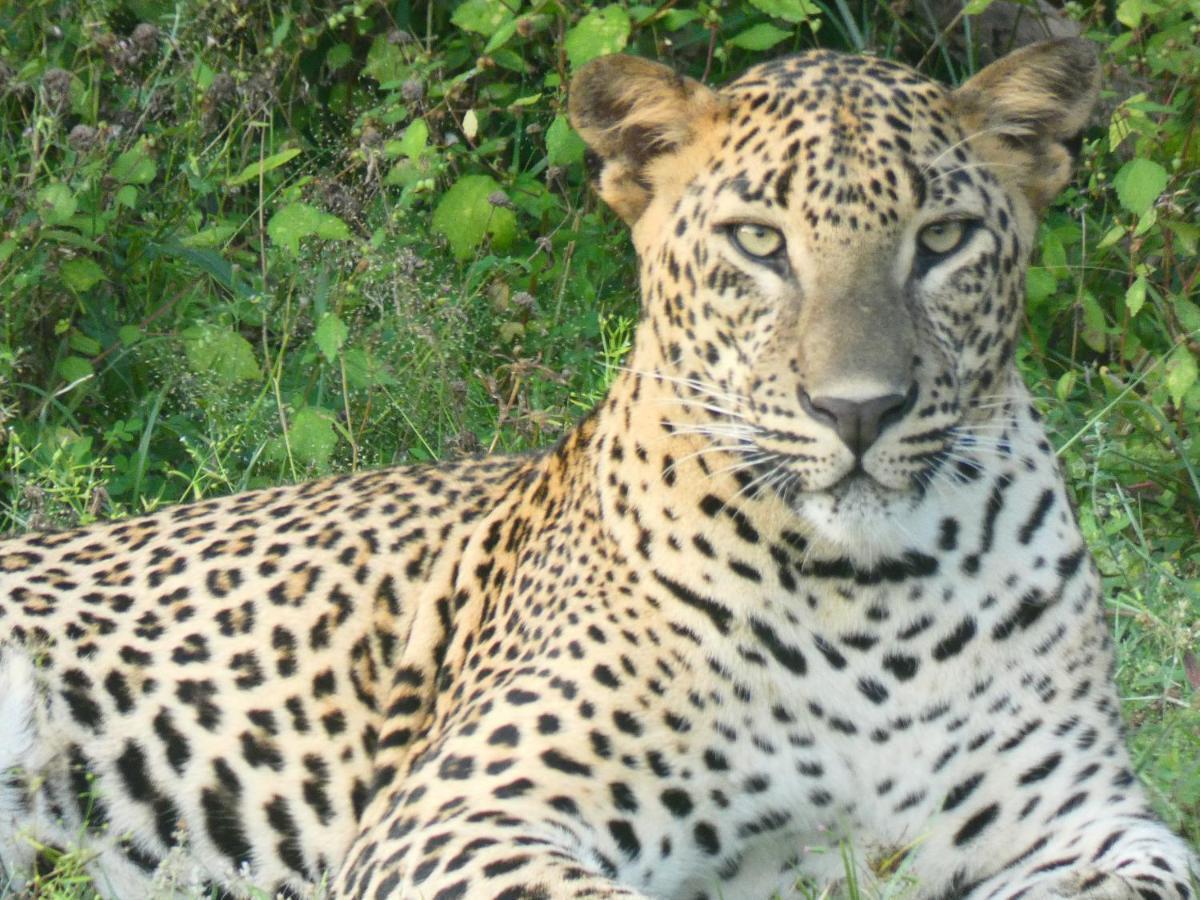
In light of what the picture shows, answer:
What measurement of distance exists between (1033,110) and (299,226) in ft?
10.0

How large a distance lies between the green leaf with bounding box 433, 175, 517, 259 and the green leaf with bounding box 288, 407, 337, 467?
1064mm

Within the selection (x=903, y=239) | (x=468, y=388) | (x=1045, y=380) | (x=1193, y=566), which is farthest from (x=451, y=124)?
(x=903, y=239)

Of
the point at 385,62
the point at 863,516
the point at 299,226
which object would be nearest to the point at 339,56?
the point at 385,62

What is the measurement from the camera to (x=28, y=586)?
5.63m

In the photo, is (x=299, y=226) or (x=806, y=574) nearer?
(x=806, y=574)

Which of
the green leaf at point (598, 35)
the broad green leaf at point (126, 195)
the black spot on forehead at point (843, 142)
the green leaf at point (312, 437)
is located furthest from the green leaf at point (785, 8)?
the black spot on forehead at point (843, 142)

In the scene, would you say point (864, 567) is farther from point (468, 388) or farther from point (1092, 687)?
point (468, 388)

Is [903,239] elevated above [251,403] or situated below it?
above

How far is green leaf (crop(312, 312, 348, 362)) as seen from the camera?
6926mm

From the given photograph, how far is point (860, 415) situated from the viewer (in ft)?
13.9

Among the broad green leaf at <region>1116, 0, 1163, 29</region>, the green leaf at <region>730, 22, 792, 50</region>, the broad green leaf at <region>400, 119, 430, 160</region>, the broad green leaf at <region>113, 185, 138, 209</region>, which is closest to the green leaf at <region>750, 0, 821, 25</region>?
the green leaf at <region>730, 22, 792, 50</region>

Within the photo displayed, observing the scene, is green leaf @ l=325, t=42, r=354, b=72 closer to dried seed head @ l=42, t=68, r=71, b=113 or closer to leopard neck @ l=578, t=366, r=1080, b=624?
dried seed head @ l=42, t=68, r=71, b=113

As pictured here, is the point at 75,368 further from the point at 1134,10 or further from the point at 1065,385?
the point at 1134,10

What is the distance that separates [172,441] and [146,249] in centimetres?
73
